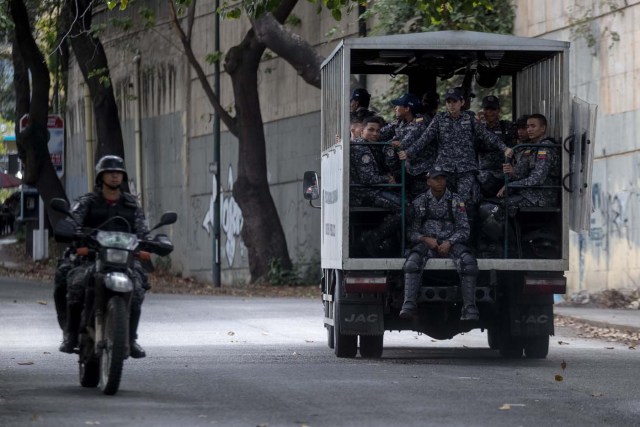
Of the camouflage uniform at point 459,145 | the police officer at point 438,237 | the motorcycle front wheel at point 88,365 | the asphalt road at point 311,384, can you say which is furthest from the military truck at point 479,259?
the motorcycle front wheel at point 88,365

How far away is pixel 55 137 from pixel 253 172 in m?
6.86

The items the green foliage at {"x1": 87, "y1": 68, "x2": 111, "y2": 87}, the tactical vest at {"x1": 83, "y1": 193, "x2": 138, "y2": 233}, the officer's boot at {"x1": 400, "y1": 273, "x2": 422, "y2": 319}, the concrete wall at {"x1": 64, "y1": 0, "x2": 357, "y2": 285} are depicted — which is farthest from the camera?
the concrete wall at {"x1": 64, "y1": 0, "x2": 357, "y2": 285}

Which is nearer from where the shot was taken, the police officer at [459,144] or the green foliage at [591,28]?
the police officer at [459,144]

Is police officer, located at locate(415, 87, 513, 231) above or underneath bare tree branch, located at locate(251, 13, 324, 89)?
underneath

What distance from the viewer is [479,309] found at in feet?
48.6

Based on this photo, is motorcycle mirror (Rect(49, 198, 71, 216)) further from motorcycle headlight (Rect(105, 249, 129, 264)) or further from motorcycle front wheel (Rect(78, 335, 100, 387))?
motorcycle front wheel (Rect(78, 335, 100, 387))

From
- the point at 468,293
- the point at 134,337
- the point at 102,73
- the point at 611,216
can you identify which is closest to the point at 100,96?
the point at 102,73

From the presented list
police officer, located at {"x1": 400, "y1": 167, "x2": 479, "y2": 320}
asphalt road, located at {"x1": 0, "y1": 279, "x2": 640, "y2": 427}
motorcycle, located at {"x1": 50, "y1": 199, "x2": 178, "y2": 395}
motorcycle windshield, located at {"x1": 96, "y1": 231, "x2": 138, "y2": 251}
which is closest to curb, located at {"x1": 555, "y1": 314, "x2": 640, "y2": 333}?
asphalt road, located at {"x1": 0, "y1": 279, "x2": 640, "y2": 427}

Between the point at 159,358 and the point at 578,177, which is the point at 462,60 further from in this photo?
the point at 159,358

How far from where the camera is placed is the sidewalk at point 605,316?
62.9 feet

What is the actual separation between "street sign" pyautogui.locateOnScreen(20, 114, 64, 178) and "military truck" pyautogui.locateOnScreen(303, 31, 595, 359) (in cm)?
2310

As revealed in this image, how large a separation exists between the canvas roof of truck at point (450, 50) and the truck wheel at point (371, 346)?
8.88ft

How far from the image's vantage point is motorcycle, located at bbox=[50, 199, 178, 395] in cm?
1055

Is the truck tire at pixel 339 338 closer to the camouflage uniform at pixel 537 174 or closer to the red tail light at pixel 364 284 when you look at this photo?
the red tail light at pixel 364 284
